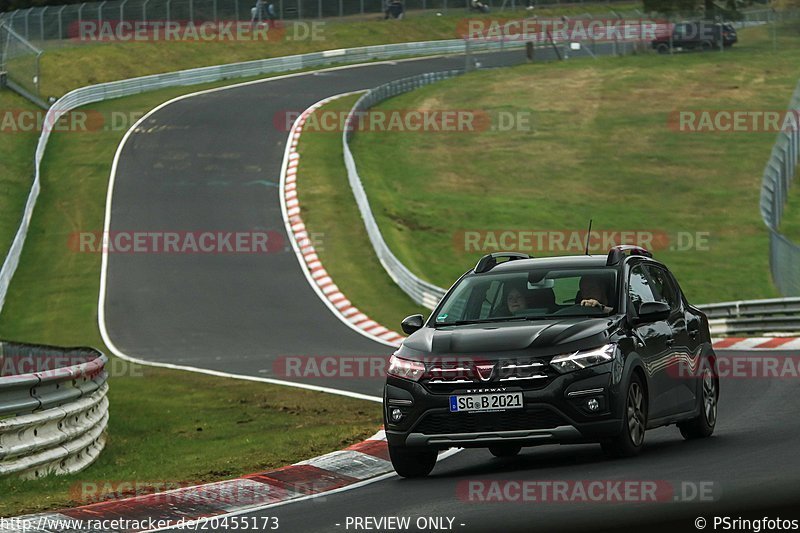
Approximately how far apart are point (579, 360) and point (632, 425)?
30.5 inches

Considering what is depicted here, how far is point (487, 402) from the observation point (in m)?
10.5

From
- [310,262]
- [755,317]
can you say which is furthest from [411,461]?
[310,262]

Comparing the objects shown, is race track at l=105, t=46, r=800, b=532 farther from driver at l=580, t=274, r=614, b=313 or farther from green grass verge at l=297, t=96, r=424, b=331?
driver at l=580, t=274, r=614, b=313

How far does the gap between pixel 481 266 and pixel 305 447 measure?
109 inches

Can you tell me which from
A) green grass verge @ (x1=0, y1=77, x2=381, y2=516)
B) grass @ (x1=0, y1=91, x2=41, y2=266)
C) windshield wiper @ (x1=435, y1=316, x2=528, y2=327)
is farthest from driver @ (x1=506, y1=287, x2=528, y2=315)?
grass @ (x1=0, y1=91, x2=41, y2=266)

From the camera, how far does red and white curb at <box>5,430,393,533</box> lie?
9.38 m

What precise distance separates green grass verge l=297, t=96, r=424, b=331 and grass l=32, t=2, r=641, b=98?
15.6m

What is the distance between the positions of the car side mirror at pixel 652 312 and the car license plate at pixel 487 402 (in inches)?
56.4

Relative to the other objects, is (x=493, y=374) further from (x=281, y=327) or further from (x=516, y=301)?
(x=281, y=327)

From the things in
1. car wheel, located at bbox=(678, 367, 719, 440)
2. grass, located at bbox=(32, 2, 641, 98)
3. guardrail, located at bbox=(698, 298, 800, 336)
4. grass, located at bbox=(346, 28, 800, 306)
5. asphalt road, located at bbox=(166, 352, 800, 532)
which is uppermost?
asphalt road, located at bbox=(166, 352, 800, 532)

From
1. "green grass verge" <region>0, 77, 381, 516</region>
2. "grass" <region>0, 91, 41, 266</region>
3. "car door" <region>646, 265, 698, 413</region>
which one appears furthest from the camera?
"grass" <region>0, 91, 41, 266</region>

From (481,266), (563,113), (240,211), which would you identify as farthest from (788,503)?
(563,113)

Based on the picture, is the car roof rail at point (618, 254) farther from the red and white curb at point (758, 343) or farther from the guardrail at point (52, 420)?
the red and white curb at point (758, 343)

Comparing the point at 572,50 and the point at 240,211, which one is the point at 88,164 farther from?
the point at 572,50
